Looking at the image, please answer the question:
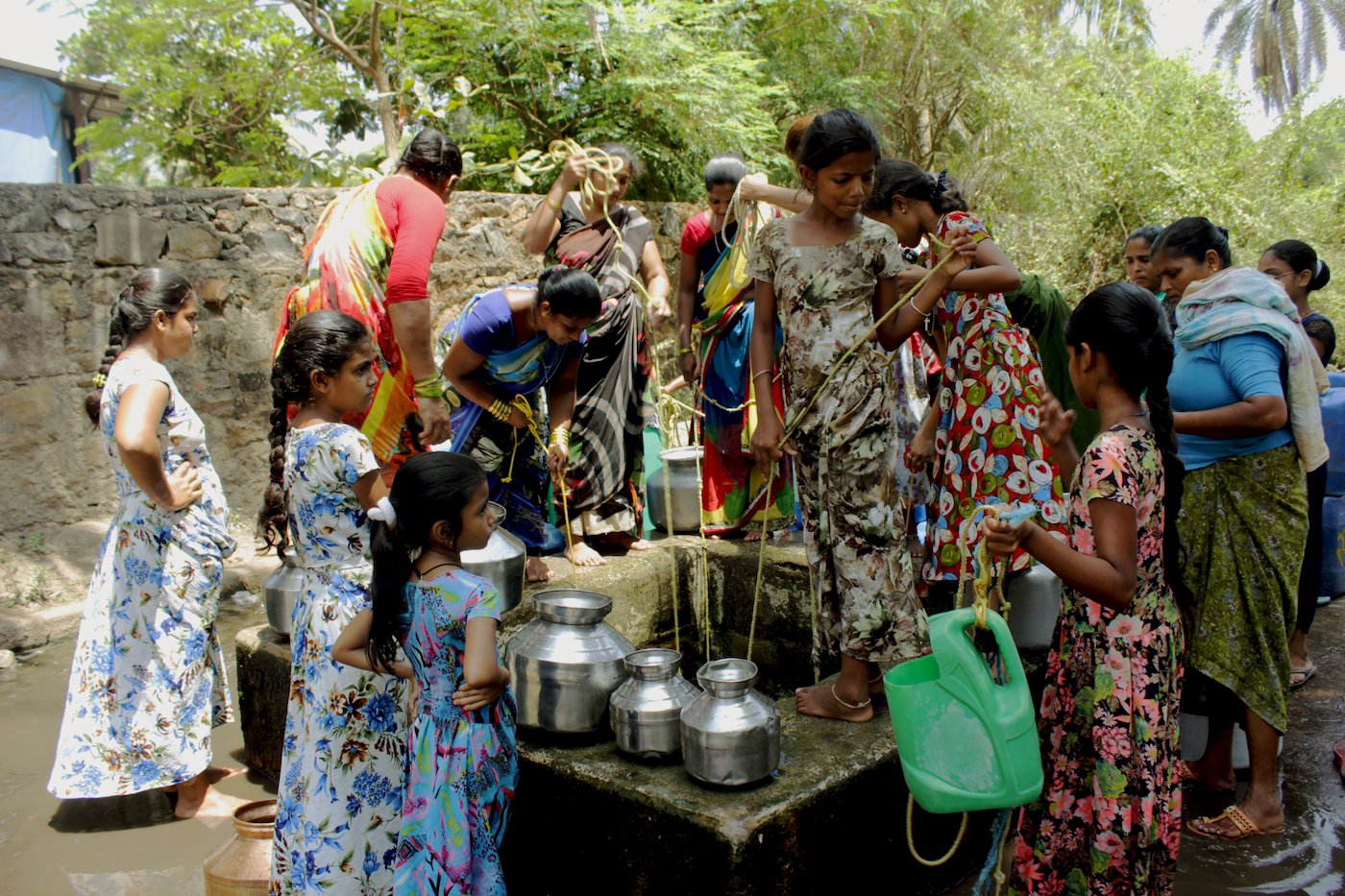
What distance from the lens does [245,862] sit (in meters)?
2.56

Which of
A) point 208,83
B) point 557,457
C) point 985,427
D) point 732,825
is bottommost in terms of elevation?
point 732,825

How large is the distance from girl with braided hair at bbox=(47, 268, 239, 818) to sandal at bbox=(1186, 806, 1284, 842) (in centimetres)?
315

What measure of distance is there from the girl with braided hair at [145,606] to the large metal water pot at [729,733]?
1.84 m

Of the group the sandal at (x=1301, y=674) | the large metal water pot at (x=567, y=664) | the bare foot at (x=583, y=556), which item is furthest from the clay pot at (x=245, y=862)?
the sandal at (x=1301, y=674)

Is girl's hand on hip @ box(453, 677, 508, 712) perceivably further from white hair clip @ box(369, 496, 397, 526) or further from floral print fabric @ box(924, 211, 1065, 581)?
floral print fabric @ box(924, 211, 1065, 581)

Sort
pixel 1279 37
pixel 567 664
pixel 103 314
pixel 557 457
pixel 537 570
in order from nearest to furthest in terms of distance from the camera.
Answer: pixel 567 664 < pixel 557 457 < pixel 537 570 < pixel 103 314 < pixel 1279 37

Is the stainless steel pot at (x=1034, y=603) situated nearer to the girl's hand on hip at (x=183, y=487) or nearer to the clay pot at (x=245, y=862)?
the clay pot at (x=245, y=862)

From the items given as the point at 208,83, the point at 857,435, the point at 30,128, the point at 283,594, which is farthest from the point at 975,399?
the point at 30,128

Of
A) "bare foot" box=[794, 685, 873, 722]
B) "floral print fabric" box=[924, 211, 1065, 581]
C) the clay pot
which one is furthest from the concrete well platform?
"floral print fabric" box=[924, 211, 1065, 581]

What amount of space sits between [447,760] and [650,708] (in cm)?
52

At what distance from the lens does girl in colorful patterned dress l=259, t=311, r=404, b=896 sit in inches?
98.0

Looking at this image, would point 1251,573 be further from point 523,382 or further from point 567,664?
point 523,382

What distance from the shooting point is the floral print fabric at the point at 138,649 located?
10.5 feet

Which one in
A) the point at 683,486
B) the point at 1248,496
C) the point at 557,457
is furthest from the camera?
the point at 683,486
